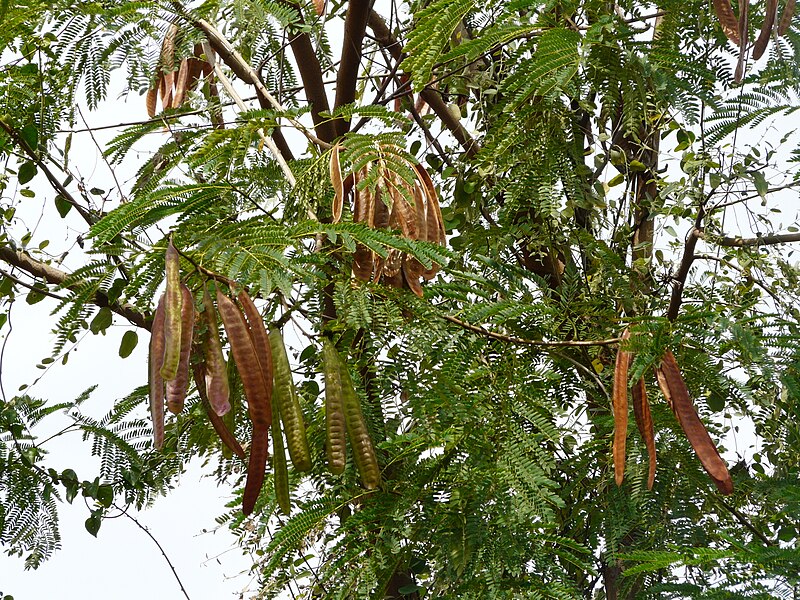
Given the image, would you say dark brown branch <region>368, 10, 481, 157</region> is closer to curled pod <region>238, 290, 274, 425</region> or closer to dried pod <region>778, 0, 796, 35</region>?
dried pod <region>778, 0, 796, 35</region>

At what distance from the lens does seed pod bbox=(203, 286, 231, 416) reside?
1409 millimetres

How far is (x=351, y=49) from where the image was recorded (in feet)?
8.48

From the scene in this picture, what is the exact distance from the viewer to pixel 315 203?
2096 mm

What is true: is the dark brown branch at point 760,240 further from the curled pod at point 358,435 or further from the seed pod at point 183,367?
the seed pod at point 183,367

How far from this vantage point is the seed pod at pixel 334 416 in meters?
1.61

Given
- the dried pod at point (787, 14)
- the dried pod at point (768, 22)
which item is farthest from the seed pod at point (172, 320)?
the dried pod at point (787, 14)

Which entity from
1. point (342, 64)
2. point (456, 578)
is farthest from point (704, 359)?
point (342, 64)

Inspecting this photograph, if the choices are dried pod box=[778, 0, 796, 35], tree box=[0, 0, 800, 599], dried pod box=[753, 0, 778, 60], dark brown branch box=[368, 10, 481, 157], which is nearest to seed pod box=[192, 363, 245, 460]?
tree box=[0, 0, 800, 599]

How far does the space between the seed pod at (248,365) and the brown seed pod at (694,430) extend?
0.67 metres

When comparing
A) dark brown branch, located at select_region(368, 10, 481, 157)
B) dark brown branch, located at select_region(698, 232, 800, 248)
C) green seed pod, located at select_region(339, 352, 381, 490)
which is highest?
dark brown branch, located at select_region(368, 10, 481, 157)

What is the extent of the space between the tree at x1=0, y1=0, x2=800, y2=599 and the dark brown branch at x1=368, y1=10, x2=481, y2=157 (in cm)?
17

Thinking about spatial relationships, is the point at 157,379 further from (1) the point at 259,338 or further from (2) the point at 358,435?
(2) the point at 358,435

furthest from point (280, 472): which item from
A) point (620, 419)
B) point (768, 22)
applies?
point (768, 22)

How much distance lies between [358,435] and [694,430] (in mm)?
538
